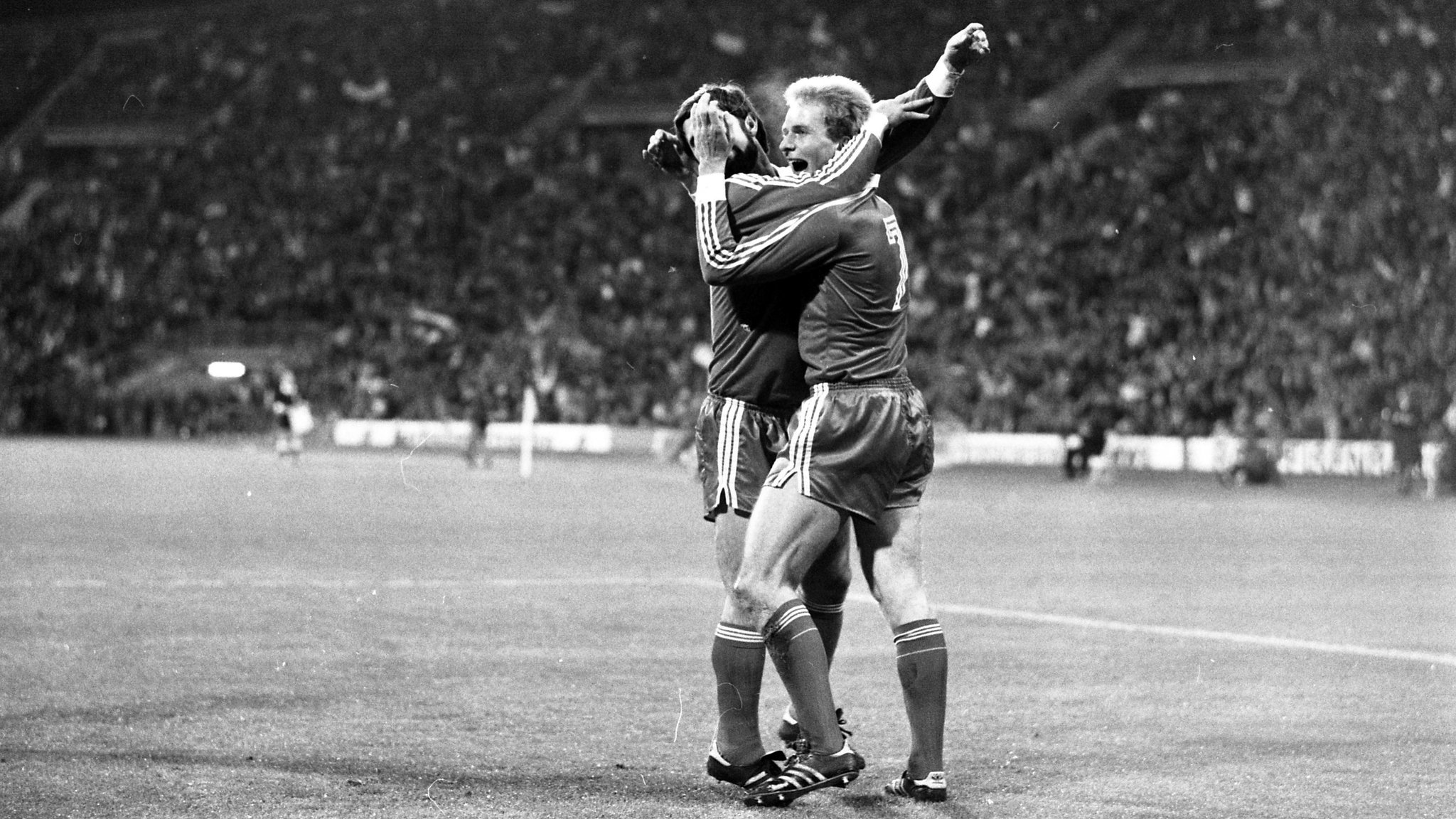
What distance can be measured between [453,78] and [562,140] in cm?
460

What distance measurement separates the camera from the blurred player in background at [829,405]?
234 inches

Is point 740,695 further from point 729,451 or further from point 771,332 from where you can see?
point 771,332

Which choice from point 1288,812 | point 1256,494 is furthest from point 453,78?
point 1288,812

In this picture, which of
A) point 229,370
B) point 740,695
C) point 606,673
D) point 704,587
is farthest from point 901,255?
point 229,370

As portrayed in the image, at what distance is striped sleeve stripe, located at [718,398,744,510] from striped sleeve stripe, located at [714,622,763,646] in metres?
0.41

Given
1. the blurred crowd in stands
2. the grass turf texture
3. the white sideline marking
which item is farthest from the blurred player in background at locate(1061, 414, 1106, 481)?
the white sideline marking

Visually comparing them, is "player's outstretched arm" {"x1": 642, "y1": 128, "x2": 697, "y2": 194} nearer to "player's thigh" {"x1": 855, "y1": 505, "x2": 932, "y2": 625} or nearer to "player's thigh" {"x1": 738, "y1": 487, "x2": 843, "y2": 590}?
"player's thigh" {"x1": 738, "y1": 487, "x2": 843, "y2": 590}

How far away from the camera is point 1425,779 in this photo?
6633mm

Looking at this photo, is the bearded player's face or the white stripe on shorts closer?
the bearded player's face

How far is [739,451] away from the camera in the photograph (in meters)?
A: 6.29

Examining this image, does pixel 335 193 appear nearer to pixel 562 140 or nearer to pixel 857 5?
pixel 562 140

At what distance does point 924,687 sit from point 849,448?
87 centimetres

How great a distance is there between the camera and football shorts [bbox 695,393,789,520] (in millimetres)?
6270

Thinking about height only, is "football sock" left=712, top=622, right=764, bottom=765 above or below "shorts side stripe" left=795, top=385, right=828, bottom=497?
below
